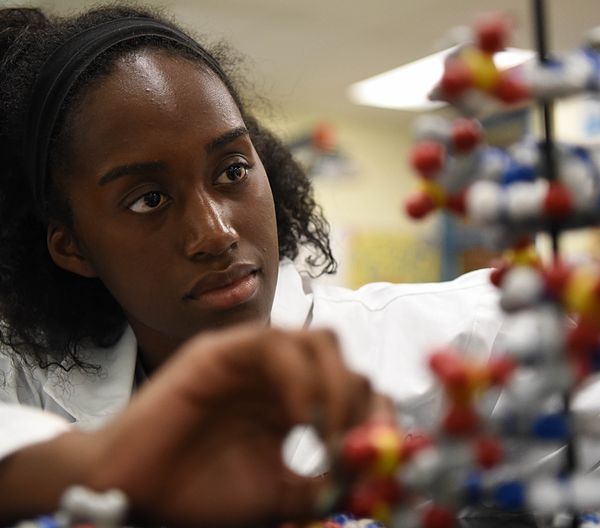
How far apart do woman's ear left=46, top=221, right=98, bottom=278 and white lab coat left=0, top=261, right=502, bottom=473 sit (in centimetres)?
9

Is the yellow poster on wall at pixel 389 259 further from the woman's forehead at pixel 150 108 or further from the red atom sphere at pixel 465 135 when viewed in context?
the red atom sphere at pixel 465 135

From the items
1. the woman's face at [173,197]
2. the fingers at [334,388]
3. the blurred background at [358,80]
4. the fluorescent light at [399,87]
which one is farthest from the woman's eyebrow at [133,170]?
the fluorescent light at [399,87]

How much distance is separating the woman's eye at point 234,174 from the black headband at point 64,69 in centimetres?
14

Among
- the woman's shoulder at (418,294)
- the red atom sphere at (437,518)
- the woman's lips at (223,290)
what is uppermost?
the red atom sphere at (437,518)

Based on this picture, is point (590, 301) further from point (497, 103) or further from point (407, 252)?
point (407, 252)

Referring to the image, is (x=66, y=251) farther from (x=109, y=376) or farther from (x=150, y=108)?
(x=150, y=108)

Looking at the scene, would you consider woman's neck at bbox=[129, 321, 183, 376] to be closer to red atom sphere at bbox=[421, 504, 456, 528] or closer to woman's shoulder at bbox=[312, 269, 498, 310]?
woman's shoulder at bbox=[312, 269, 498, 310]

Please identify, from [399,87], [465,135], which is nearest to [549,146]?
[465,135]

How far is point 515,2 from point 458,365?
3.21 m

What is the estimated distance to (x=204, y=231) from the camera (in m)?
0.68

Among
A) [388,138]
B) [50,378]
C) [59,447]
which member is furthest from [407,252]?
[59,447]

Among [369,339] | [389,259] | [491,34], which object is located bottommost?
[389,259]

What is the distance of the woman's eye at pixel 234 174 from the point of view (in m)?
0.74

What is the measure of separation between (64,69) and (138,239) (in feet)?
0.71
